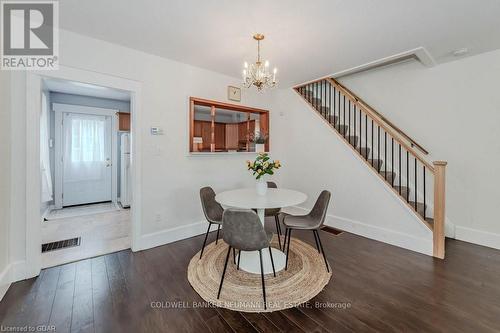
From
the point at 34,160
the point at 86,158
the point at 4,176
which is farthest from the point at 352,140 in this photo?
the point at 86,158

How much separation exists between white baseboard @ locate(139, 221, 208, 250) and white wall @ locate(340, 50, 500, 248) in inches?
150

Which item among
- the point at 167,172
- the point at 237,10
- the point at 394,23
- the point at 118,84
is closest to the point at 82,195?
the point at 167,172

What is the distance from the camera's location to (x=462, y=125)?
323 centimetres

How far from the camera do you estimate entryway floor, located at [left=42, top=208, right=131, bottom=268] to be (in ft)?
9.14

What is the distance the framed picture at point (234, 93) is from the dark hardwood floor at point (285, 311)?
2.65 metres

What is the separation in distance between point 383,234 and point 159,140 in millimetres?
3573

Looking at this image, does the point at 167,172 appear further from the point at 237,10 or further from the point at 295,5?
the point at 295,5

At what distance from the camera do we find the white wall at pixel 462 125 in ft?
9.91

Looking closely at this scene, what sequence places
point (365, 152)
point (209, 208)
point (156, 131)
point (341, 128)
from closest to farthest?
point (209, 208) → point (156, 131) → point (365, 152) → point (341, 128)

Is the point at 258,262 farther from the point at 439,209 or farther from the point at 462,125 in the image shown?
the point at 462,125

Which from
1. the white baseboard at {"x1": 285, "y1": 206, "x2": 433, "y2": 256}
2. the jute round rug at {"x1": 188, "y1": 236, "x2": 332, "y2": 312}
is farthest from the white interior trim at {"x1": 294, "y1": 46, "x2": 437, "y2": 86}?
the jute round rug at {"x1": 188, "y1": 236, "x2": 332, "y2": 312}

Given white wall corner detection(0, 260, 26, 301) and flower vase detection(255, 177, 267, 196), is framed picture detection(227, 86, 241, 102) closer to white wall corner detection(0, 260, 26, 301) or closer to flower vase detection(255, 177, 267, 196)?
flower vase detection(255, 177, 267, 196)

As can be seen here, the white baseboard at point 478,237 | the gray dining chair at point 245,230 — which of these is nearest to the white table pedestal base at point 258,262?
the gray dining chair at point 245,230

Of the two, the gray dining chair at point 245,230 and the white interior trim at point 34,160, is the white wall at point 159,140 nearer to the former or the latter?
the white interior trim at point 34,160
